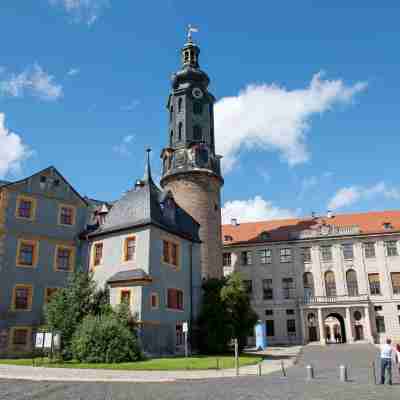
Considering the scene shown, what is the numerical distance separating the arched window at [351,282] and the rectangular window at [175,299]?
28173 millimetres

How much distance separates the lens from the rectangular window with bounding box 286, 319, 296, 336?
52344 mm

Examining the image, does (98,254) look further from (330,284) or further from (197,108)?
(330,284)

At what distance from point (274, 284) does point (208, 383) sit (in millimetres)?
40118

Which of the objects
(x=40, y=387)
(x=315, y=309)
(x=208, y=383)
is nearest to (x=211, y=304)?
(x=208, y=383)

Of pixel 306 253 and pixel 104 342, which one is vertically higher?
pixel 306 253

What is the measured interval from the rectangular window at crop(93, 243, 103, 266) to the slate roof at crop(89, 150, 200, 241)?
2.81ft

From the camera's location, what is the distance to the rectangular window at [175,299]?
30.1 metres

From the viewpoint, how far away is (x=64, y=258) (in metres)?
31.4

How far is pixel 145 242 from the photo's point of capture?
28.8 m

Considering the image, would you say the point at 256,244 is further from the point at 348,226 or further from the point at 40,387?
the point at 40,387

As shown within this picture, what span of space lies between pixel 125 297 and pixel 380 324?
115 ft

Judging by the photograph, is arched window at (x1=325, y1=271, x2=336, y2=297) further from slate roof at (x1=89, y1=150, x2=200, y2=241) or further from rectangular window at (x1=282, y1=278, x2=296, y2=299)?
slate roof at (x1=89, y1=150, x2=200, y2=241)

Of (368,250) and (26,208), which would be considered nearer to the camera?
(26,208)

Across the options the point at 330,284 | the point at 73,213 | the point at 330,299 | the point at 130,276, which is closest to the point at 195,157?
the point at 73,213
